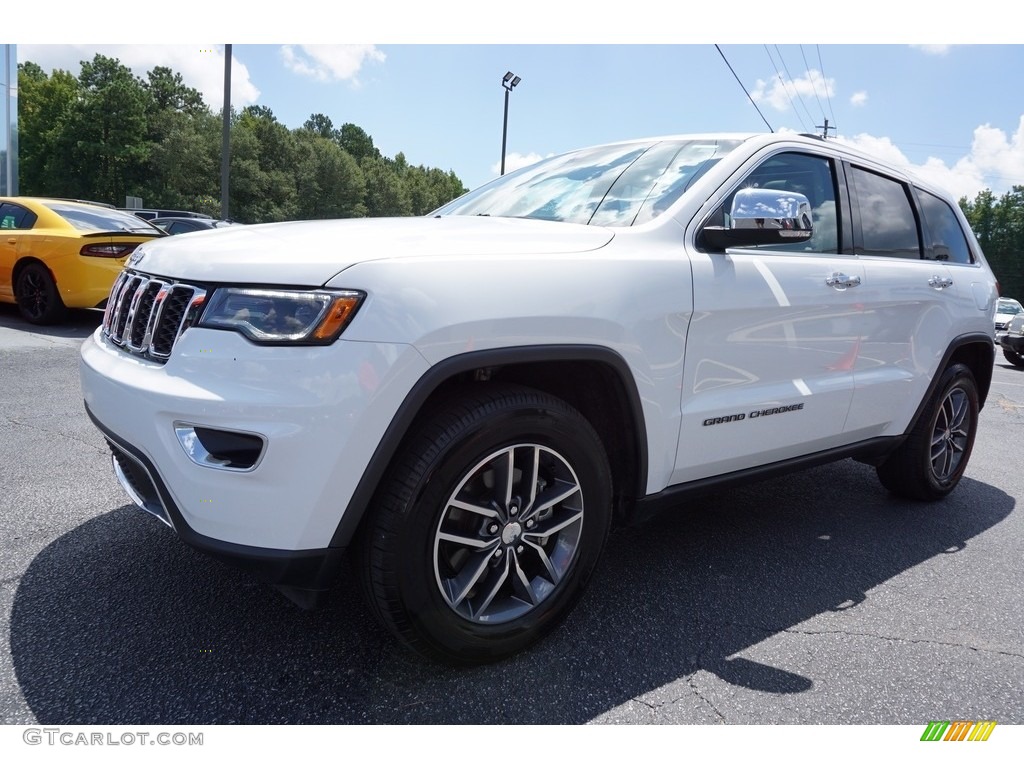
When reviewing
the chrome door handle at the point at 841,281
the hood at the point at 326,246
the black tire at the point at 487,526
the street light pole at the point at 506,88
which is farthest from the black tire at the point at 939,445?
the street light pole at the point at 506,88

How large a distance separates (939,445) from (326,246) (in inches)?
144

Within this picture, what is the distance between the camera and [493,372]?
2229mm

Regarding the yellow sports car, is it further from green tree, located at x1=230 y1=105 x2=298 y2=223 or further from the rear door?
green tree, located at x1=230 y1=105 x2=298 y2=223

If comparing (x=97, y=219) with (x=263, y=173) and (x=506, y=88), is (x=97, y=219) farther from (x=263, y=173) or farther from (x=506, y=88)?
(x=263, y=173)

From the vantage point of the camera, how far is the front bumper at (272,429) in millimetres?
1810

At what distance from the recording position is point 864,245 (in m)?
3.41

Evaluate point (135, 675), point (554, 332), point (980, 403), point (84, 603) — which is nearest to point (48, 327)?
point (84, 603)

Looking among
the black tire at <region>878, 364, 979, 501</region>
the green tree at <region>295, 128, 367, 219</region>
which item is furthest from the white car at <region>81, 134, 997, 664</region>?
the green tree at <region>295, 128, 367, 219</region>

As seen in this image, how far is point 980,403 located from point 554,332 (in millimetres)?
3534

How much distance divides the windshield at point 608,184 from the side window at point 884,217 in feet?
3.12

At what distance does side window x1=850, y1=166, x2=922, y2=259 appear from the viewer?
346cm

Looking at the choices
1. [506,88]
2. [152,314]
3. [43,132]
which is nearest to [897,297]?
[152,314]
